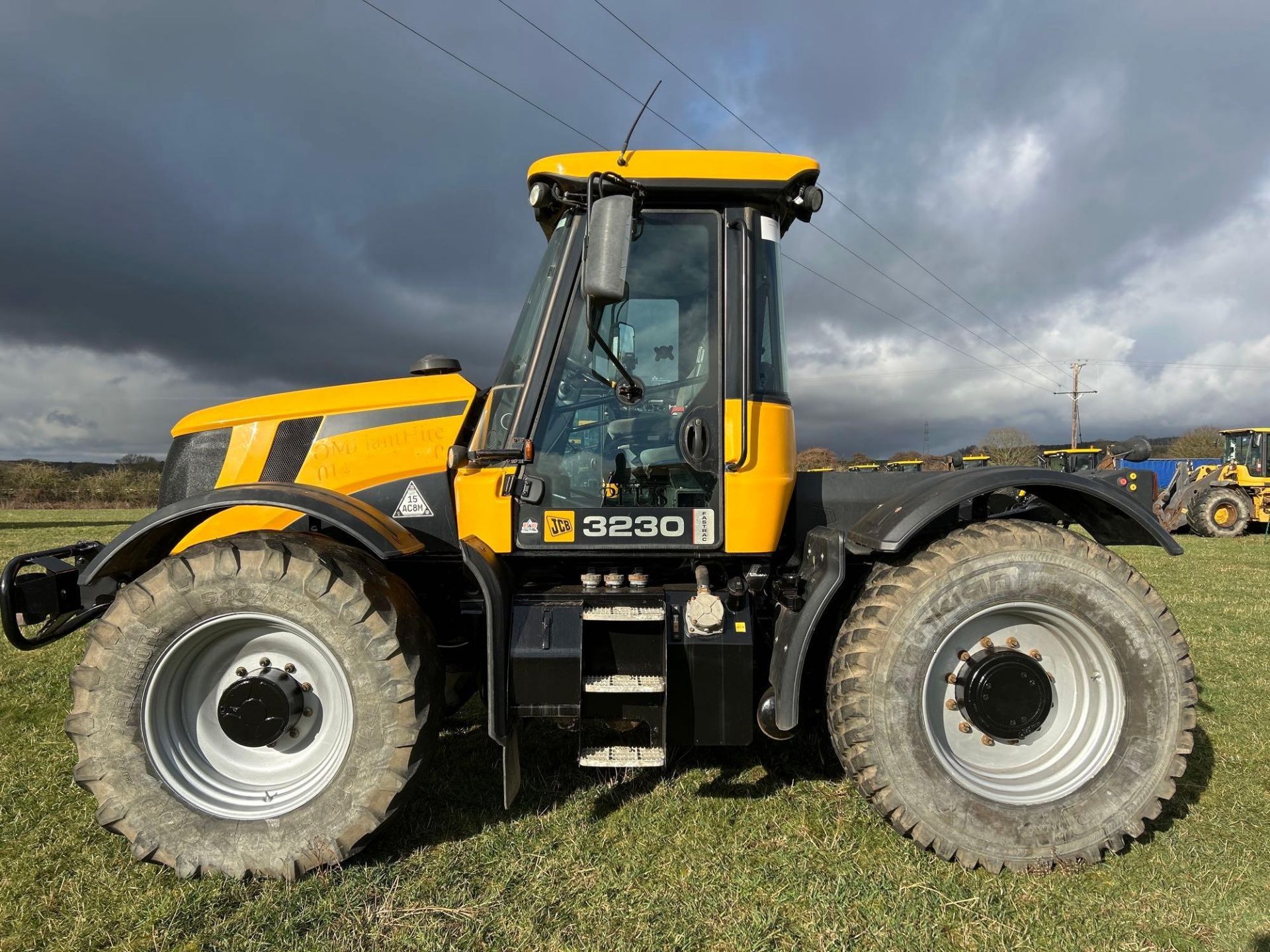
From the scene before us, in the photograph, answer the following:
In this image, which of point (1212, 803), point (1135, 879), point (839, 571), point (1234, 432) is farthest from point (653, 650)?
point (1234, 432)

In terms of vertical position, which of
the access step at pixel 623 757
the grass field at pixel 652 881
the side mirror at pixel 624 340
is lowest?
the grass field at pixel 652 881

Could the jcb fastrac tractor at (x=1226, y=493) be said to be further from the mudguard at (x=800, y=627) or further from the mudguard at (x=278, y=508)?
the mudguard at (x=278, y=508)

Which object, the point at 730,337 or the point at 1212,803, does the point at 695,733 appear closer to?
the point at 730,337

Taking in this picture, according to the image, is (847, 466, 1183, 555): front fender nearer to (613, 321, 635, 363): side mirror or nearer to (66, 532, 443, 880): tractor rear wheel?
(613, 321, 635, 363): side mirror

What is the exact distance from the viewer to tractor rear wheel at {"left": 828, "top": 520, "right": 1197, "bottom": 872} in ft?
8.86

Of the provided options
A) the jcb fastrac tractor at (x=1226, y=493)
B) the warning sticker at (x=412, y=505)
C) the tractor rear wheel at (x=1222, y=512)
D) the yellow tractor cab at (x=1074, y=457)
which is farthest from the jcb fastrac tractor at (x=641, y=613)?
the tractor rear wheel at (x=1222, y=512)

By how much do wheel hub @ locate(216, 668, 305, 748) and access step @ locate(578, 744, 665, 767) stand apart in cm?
122

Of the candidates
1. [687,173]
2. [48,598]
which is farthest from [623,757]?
[48,598]

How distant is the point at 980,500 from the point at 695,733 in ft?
5.73

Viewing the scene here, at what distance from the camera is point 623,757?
2.82 meters

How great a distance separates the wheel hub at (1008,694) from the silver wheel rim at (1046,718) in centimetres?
5

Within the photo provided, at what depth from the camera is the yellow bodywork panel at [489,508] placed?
9.81 feet

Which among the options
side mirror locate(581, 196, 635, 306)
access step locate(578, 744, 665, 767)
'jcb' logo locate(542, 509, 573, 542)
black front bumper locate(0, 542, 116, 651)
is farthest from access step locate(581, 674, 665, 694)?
black front bumper locate(0, 542, 116, 651)

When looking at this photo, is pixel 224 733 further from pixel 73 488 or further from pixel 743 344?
pixel 73 488
